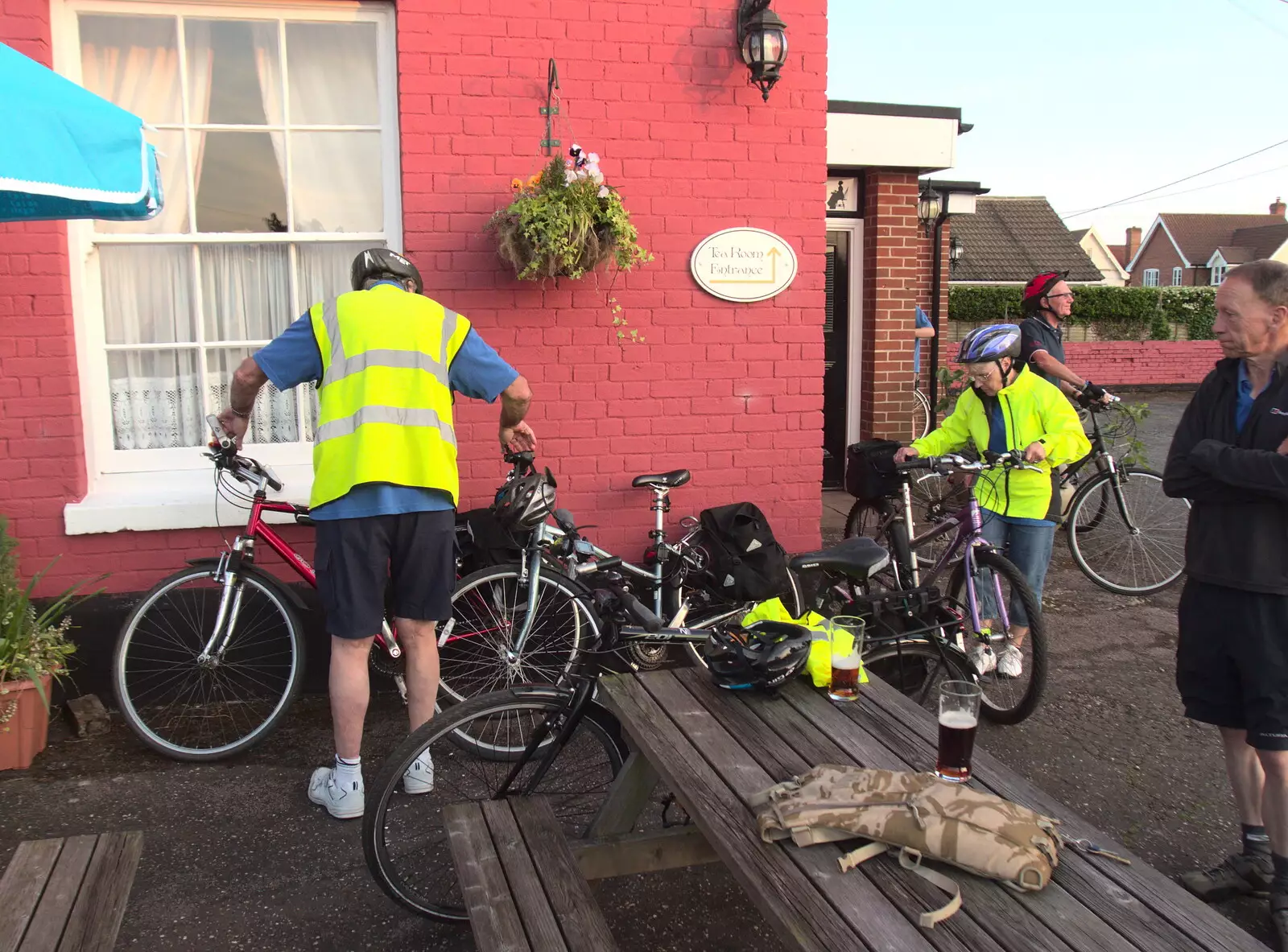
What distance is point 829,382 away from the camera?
27.1 feet

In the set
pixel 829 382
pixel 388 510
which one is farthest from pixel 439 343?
pixel 829 382

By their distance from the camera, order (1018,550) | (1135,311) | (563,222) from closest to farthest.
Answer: (563,222) → (1018,550) → (1135,311)

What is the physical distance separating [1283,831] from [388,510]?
290 centimetres

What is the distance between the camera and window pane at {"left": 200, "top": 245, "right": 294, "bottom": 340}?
15.3ft

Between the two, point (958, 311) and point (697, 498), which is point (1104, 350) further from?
point (697, 498)

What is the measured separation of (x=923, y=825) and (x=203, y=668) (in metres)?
3.23

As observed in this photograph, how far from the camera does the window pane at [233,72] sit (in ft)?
14.8

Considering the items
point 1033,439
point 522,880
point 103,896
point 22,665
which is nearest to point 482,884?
point 522,880

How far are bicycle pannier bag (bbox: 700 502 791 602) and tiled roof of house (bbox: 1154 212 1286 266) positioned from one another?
6137 cm

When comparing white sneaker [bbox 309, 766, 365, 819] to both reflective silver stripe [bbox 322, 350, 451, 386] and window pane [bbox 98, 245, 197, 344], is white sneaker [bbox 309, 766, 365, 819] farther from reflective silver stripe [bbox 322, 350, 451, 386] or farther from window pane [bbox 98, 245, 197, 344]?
window pane [bbox 98, 245, 197, 344]

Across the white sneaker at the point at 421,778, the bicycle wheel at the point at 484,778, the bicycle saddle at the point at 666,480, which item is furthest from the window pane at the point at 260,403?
the bicycle wheel at the point at 484,778

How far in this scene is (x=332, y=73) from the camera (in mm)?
4652

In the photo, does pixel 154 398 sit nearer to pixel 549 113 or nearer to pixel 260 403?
pixel 260 403

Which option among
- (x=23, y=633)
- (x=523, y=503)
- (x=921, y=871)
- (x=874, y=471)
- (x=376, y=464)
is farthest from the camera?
(x=874, y=471)
